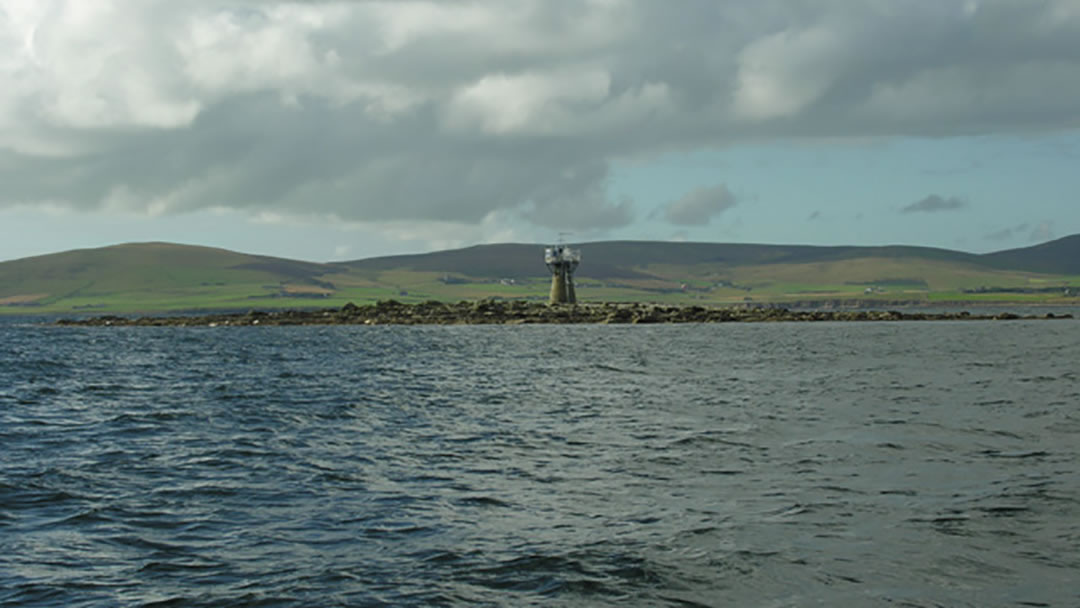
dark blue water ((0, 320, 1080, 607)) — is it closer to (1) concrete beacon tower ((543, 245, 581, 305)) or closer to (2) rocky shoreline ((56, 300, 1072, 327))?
(2) rocky shoreline ((56, 300, 1072, 327))

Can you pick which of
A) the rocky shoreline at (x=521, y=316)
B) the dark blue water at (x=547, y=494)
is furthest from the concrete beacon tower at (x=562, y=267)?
the dark blue water at (x=547, y=494)

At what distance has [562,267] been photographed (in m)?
140

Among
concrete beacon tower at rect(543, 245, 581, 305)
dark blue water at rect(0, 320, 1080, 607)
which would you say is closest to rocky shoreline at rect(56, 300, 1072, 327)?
concrete beacon tower at rect(543, 245, 581, 305)

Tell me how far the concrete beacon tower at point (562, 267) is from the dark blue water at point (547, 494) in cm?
9722

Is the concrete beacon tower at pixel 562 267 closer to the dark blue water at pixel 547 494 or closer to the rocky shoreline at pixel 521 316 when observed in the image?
the rocky shoreline at pixel 521 316

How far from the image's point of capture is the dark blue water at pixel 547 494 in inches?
484

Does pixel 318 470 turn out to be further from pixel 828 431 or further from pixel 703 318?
pixel 703 318

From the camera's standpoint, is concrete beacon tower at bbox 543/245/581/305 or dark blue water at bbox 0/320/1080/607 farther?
concrete beacon tower at bbox 543/245/581/305

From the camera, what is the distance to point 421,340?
84.5 meters

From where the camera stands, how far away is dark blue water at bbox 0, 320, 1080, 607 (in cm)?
1229

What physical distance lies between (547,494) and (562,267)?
402ft

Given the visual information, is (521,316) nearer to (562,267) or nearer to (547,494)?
(562,267)

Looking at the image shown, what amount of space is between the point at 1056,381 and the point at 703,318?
87.0 m

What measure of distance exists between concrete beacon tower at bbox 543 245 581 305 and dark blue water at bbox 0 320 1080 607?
3827 inches
